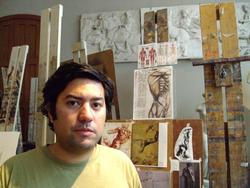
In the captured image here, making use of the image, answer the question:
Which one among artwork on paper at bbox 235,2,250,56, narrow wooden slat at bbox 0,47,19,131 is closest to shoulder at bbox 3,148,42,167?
narrow wooden slat at bbox 0,47,19,131

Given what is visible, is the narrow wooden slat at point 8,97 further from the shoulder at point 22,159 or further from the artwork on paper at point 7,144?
the shoulder at point 22,159

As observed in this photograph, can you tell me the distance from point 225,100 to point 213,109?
10 centimetres

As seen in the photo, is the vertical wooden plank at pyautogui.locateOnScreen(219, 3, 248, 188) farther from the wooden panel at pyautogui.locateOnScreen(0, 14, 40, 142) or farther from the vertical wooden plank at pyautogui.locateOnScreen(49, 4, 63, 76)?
the wooden panel at pyautogui.locateOnScreen(0, 14, 40, 142)

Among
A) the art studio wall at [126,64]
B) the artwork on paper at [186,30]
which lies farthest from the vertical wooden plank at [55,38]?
the artwork on paper at [186,30]

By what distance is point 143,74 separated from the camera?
1997mm

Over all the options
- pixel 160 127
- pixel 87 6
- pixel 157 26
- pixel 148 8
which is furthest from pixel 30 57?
pixel 160 127

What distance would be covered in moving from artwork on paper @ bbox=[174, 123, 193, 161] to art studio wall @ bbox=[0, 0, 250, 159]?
2.52ft

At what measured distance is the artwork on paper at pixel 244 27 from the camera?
2684mm

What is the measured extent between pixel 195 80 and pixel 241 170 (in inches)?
48.5

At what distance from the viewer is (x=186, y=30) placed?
283 cm

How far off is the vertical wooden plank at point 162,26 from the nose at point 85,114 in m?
1.13

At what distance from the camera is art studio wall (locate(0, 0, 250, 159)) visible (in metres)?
2.72

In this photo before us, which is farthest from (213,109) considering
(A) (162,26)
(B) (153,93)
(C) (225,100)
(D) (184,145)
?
(A) (162,26)

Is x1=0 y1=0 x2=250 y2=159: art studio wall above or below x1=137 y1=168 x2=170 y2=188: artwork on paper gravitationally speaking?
above
